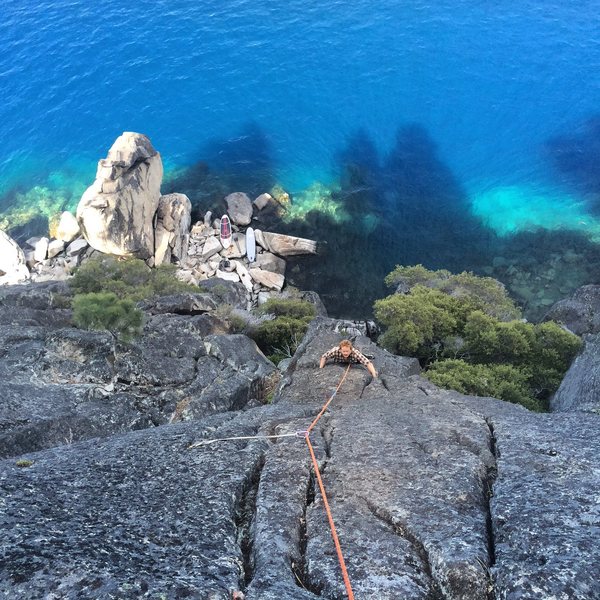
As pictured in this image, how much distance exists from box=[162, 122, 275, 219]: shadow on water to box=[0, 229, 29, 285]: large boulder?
12.8 metres

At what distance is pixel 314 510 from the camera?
8.79 meters

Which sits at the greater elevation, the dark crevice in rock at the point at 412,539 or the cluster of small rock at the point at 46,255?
the dark crevice in rock at the point at 412,539

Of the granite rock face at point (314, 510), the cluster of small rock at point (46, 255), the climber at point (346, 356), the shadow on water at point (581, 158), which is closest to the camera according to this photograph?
the granite rock face at point (314, 510)

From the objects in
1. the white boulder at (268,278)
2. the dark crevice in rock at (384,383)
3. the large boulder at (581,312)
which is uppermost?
the dark crevice in rock at (384,383)

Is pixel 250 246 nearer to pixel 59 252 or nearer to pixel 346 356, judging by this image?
pixel 59 252

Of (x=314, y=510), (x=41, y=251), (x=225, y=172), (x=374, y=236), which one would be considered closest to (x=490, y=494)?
(x=314, y=510)

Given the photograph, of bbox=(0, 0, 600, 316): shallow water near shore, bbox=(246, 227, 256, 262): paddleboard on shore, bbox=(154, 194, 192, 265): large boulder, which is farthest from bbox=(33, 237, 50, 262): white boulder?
bbox=(246, 227, 256, 262): paddleboard on shore

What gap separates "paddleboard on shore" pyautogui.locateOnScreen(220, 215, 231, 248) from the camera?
142 ft

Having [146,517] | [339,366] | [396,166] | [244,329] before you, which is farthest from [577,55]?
[146,517]

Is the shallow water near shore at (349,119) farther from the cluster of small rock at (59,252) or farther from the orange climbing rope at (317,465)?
the orange climbing rope at (317,465)

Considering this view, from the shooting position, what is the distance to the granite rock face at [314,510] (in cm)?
701

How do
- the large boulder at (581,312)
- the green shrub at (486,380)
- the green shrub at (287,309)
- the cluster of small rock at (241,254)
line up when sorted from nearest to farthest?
the green shrub at (486,380) < the large boulder at (581,312) < the green shrub at (287,309) < the cluster of small rock at (241,254)

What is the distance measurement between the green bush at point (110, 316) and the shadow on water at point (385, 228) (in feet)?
69.8

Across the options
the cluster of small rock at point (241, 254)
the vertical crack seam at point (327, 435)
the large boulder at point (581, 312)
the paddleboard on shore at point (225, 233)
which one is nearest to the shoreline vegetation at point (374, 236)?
the cluster of small rock at point (241, 254)
